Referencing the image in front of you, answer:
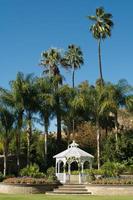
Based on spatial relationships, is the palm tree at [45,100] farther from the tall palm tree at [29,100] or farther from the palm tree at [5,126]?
the palm tree at [5,126]

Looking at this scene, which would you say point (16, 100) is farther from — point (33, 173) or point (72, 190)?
point (72, 190)

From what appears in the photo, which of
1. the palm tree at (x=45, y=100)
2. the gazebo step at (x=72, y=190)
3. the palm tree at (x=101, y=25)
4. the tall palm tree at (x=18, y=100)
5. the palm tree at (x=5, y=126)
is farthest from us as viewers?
the palm tree at (x=101, y=25)

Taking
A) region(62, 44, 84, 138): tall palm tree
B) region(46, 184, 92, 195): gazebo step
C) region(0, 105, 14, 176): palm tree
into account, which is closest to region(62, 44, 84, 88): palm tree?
region(62, 44, 84, 138): tall palm tree

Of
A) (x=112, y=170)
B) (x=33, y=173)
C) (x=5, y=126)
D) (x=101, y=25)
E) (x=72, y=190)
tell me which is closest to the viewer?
(x=72, y=190)

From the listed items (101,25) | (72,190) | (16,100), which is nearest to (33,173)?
(72,190)

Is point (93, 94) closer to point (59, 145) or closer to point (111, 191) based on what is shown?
point (59, 145)

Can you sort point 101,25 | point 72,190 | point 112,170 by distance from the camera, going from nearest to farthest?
point 72,190 < point 112,170 < point 101,25

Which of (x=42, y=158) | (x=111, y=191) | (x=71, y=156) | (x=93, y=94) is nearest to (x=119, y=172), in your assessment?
(x=71, y=156)

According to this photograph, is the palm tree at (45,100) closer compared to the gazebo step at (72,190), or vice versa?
the gazebo step at (72,190)

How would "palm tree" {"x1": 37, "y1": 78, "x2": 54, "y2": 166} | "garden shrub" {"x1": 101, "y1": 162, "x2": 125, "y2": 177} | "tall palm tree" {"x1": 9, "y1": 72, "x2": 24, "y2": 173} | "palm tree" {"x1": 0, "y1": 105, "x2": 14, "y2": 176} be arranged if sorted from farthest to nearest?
"palm tree" {"x1": 37, "y1": 78, "x2": 54, "y2": 166}, "tall palm tree" {"x1": 9, "y1": 72, "x2": 24, "y2": 173}, "palm tree" {"x1": 0, "y1": 105, "x2": 14, "y2": 176}, "garden shrub" {"x1": 101, "y1": 162, "x2": 125, "y2": 177}

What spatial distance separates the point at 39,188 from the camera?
110 ft

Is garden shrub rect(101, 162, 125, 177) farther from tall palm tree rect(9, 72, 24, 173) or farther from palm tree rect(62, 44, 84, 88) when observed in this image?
palm tree rect(62, 44, 84, 88)

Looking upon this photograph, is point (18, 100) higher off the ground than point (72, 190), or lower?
higher

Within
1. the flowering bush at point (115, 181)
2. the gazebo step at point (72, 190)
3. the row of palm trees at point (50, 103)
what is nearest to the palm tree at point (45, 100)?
the row of palm trees at point (50, 103)
